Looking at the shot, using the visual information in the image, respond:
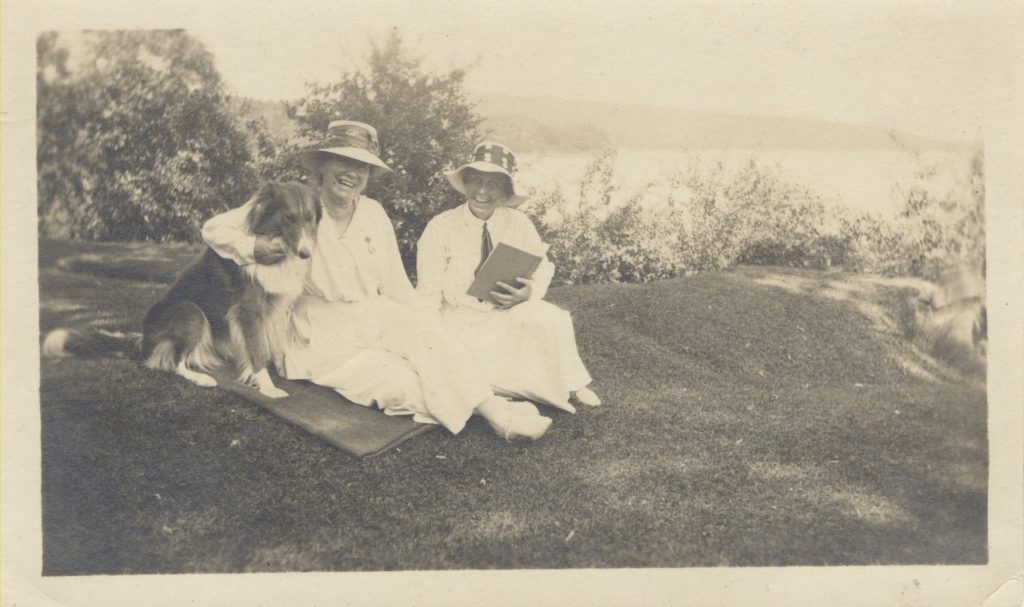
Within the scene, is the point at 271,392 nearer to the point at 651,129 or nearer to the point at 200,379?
the point at 200,379

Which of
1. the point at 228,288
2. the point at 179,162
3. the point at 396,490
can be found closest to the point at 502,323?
the point at 396,490

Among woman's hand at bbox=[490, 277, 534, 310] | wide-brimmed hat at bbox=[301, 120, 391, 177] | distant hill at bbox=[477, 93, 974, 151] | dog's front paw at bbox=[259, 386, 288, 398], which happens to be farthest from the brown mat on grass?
distant hill at bbox=[477, 93, 974, 151]

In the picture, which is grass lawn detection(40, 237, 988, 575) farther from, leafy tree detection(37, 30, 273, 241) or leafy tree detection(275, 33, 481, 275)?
leafy tree detection(275, 33, 481, 275)

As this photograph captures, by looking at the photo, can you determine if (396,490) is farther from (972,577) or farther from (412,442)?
(972,577)

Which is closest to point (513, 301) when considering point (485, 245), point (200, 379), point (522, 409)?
point (485, 245)

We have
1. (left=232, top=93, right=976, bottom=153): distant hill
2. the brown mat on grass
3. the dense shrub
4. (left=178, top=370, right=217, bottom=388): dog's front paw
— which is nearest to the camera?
the brown mat on grass
